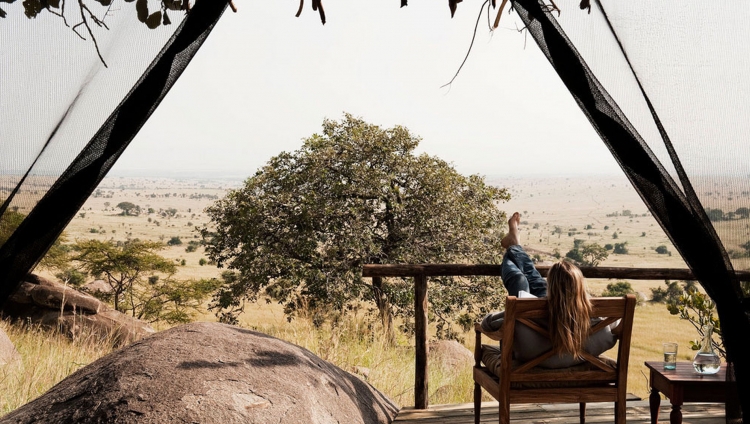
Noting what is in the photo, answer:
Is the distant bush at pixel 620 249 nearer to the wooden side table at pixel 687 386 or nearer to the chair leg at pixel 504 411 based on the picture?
the wooden side table at pixel 687 386

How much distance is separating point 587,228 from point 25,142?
2611 cm

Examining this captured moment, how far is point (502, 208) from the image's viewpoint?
23.4 metres

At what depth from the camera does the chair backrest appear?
2803 millimetres

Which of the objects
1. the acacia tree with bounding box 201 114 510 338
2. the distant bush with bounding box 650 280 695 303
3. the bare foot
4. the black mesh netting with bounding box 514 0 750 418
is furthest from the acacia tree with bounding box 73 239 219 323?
the distant bush with bounding box 650 280 695 303

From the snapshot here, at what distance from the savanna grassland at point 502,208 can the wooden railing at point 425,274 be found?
104 centimetres

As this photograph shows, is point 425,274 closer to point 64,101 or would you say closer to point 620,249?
point 64,101

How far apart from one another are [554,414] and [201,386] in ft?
6.79

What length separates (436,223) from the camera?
411 inches

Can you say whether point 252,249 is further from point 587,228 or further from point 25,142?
point 587,228

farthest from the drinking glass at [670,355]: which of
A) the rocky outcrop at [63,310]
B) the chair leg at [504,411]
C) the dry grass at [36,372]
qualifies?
the rocky outcrop at [63,310]

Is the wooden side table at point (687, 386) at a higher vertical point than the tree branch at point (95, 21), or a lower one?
lower

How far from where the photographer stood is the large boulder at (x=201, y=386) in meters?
2.41

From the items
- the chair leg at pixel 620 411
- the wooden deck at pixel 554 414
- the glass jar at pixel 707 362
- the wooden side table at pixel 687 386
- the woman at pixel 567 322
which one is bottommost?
the wooden deck at pixel 554 414

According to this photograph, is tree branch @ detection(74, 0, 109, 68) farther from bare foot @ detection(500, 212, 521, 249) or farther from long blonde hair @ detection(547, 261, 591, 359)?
bare foot @ detection(500, 212, 521, 249)
